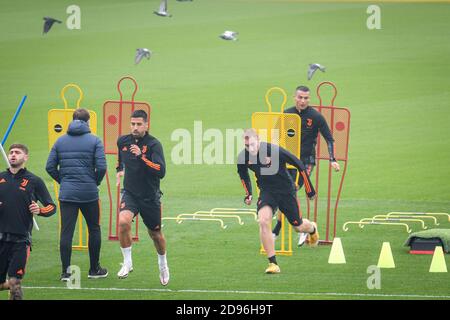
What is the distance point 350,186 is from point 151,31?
62.8 feet

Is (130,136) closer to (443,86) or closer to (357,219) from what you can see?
(357,219)

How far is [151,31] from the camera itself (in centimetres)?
4347

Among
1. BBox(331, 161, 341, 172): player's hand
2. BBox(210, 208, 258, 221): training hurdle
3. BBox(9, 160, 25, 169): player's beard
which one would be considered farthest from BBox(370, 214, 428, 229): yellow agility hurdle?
BBox(9, 160, 25, 169): player's beard

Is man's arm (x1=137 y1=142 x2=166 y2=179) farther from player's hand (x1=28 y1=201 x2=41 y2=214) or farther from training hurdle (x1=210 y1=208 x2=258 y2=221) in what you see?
training hurdle (x1=210 y1=208 x2=258 y2=221)

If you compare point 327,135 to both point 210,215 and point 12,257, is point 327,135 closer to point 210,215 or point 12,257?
point 210,215

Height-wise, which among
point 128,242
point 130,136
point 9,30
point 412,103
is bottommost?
point 128,242

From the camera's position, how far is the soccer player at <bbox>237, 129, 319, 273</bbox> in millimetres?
16734

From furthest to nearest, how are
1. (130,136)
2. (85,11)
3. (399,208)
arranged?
(85,11), (399,208), (130,136)

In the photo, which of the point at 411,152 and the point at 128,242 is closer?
the point at 128,242

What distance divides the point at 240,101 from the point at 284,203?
58.8 ft

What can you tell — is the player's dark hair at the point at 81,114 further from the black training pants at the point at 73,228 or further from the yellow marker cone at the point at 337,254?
the yellow marker cone at the point at 337,254

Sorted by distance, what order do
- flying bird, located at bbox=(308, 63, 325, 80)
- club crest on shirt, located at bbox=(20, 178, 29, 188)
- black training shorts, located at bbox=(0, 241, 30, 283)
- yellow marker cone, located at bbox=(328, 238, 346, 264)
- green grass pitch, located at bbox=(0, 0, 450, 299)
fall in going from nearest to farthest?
black training shorts, located at bbox=(0, 241, 30, 283) → club crest on shirt, located at bbox=(20, 178, 29, 188) → green grass pitch, located at bbox=(0, 0, 450, 299) → yellow marker cone, located at bbox=(328, 238, 346, 264) → flying bird, located at bbox=(308, 63, 325, 80)

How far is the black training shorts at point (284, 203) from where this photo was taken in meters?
17.0

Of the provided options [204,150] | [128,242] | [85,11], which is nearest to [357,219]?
[128,242]
